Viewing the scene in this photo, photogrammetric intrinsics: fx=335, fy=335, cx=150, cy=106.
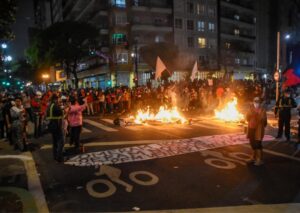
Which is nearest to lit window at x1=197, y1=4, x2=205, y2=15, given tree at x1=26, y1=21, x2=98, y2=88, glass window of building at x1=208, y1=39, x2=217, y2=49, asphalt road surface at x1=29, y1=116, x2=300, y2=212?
glass window of building at x1=208, y1=39, x2=217, y2=49

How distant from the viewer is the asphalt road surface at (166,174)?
627cm

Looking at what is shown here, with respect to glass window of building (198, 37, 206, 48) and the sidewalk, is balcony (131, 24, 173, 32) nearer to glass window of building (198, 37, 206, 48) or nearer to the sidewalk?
glass window of building (198, 37, 206, 48)

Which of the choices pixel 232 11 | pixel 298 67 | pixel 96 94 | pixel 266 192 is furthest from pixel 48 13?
pixel 266 192

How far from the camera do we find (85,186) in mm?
7172

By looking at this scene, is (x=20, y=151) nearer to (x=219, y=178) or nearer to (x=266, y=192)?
(x=219, y=178)

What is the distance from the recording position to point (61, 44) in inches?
1694

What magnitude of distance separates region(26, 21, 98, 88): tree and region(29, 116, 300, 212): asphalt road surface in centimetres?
3222

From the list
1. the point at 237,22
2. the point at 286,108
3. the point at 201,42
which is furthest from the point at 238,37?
the point at 286,108

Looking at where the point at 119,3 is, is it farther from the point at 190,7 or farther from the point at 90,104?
the point at 90,104

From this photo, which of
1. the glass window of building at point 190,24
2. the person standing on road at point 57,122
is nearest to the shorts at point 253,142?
the person standing on road at point 57,122

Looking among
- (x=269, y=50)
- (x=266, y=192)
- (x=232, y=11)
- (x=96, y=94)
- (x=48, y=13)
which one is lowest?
(x=266, y=192)

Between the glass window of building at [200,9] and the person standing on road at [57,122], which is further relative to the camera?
the glass window of building at [200,9]

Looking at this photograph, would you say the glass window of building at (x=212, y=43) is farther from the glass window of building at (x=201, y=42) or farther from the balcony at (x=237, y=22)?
the balcony at (x=237, y=22)

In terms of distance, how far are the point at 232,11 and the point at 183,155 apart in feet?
201
